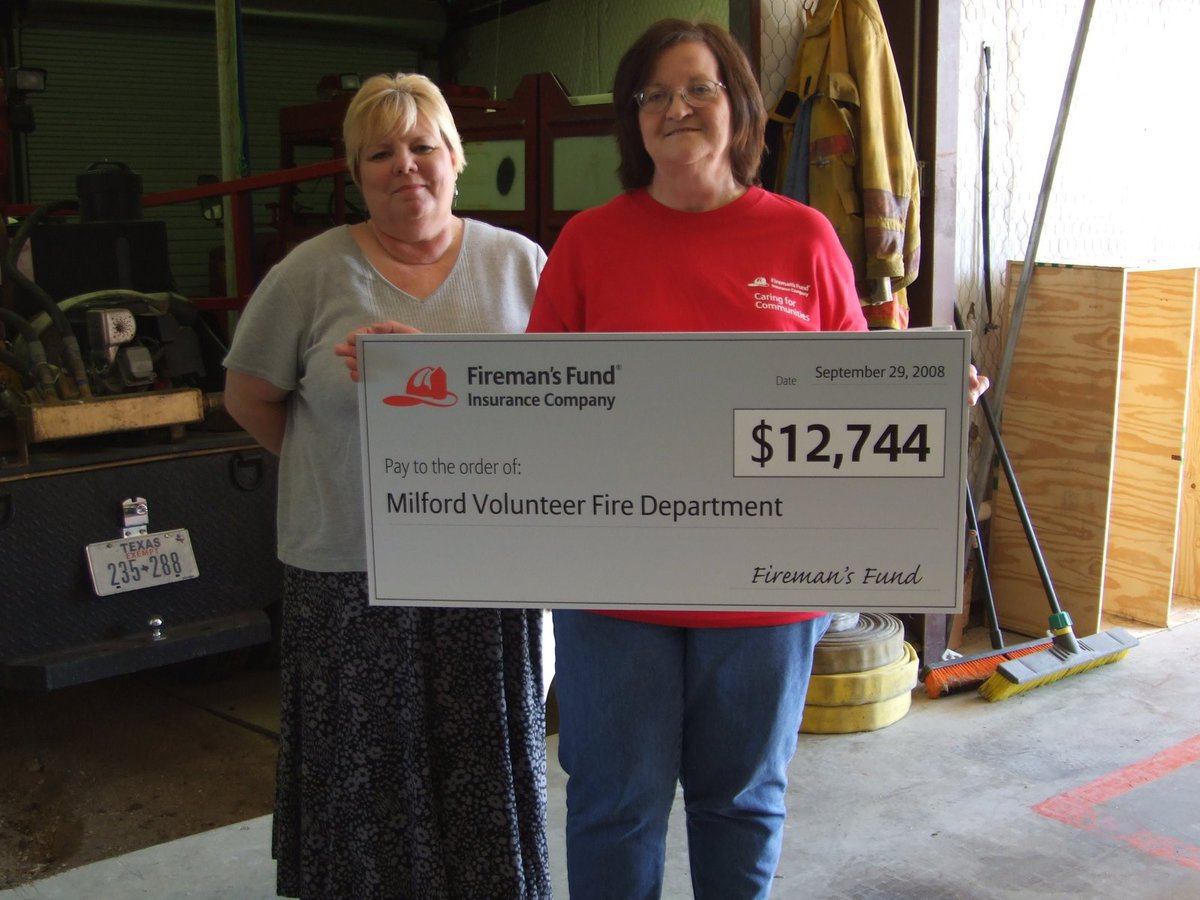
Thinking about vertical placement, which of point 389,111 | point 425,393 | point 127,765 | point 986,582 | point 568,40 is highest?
point 568,40

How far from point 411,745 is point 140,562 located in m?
1.53

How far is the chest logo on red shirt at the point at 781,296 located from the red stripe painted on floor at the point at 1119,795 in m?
1.74

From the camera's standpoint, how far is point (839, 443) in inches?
62.3

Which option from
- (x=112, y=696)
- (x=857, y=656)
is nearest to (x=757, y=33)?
(x=857, y=656)

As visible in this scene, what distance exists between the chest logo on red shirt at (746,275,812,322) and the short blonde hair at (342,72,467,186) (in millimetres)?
614

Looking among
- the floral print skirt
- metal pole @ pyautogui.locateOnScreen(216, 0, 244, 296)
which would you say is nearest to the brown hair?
the floral print skirt

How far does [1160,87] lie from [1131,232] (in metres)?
0.61

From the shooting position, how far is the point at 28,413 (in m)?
2.93

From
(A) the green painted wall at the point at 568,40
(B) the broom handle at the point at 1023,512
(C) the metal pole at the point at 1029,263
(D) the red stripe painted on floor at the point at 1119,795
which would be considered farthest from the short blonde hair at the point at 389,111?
(A) the green painted wall at the point at 568,40

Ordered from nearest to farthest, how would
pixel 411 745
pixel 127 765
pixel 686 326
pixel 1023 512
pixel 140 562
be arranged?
pixel 686 326, pixel 411 745, pixel 140 562, pixel 127 765, pixel 1023 512

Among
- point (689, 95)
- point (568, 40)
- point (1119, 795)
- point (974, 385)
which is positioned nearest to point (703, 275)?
point (689, 95)

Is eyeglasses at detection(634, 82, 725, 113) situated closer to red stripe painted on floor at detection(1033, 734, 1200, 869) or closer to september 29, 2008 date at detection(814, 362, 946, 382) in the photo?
september 29, 2008 date at detection(814, 362, 946, 382)

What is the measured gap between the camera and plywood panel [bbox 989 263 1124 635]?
4000mm

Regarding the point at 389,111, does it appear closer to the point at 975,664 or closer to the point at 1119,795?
the point at 1119,795
